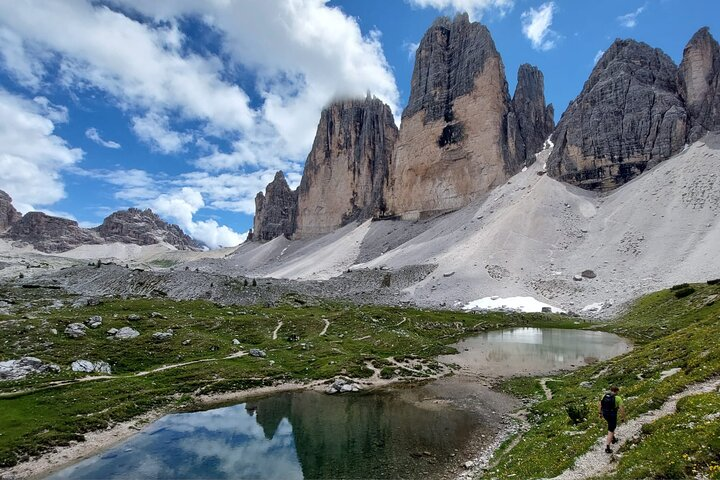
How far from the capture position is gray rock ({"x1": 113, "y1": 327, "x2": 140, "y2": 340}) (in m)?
38.7

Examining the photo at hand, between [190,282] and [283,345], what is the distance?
4515 cm

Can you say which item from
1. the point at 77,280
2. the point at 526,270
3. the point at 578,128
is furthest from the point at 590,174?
the point at 77,280

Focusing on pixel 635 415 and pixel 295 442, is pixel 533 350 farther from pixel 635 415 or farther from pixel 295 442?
pixel 295 442

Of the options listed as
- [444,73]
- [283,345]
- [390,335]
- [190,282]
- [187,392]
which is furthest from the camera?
[444,73]

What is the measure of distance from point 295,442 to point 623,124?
12762 cm

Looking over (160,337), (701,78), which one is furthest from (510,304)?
(701,78)

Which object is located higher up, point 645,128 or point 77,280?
point 645,128

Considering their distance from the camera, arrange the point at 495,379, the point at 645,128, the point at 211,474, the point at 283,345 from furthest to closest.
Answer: the point at 645,128 → the point at 283,345 → the point at 495,379 → the point at 211,474

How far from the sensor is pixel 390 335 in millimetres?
47719

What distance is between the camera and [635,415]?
49.5ft

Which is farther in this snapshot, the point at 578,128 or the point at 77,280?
the point at 578,128

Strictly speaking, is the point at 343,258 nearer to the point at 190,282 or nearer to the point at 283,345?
the point at 190,282

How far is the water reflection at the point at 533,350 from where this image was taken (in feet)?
125

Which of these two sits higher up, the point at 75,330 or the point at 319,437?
→ the point at 75,330
